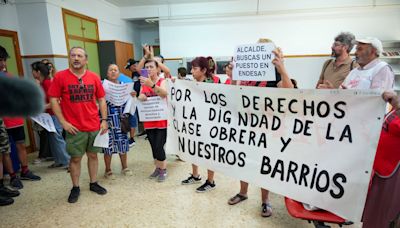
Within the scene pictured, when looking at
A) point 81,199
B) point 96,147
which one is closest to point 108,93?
point 96,147

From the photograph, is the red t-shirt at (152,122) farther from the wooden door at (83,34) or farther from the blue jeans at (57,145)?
the wooden door at (83,34)

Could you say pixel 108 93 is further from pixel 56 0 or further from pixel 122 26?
pixel 122 26

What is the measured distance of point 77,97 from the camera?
2.25m

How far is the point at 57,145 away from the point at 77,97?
145cm

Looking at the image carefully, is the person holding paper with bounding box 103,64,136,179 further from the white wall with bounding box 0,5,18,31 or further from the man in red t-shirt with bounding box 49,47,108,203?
the white wall with bounding box 0,5,18,31

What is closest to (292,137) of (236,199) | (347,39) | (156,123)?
(236,199)

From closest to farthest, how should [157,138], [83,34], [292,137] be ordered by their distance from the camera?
[292,137]
[157,138]
[83,34]

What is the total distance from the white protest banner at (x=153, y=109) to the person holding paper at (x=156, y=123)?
52 millimetres

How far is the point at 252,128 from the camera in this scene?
65.2 inches

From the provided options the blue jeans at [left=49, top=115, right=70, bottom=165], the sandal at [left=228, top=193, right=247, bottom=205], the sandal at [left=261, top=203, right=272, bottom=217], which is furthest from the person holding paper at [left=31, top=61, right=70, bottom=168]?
the sandal at [left=261, top=203, right=272, bottom=217]

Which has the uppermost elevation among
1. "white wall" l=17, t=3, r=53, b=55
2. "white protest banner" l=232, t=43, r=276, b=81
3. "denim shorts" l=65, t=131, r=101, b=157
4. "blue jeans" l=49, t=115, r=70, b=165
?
"white wall" l=17, t=3, r=53, b=55

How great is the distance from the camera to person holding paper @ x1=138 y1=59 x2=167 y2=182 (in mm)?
2547

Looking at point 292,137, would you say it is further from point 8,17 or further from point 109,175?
point 8,17

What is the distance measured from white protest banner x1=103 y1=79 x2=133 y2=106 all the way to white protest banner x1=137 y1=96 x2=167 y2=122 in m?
0.32
